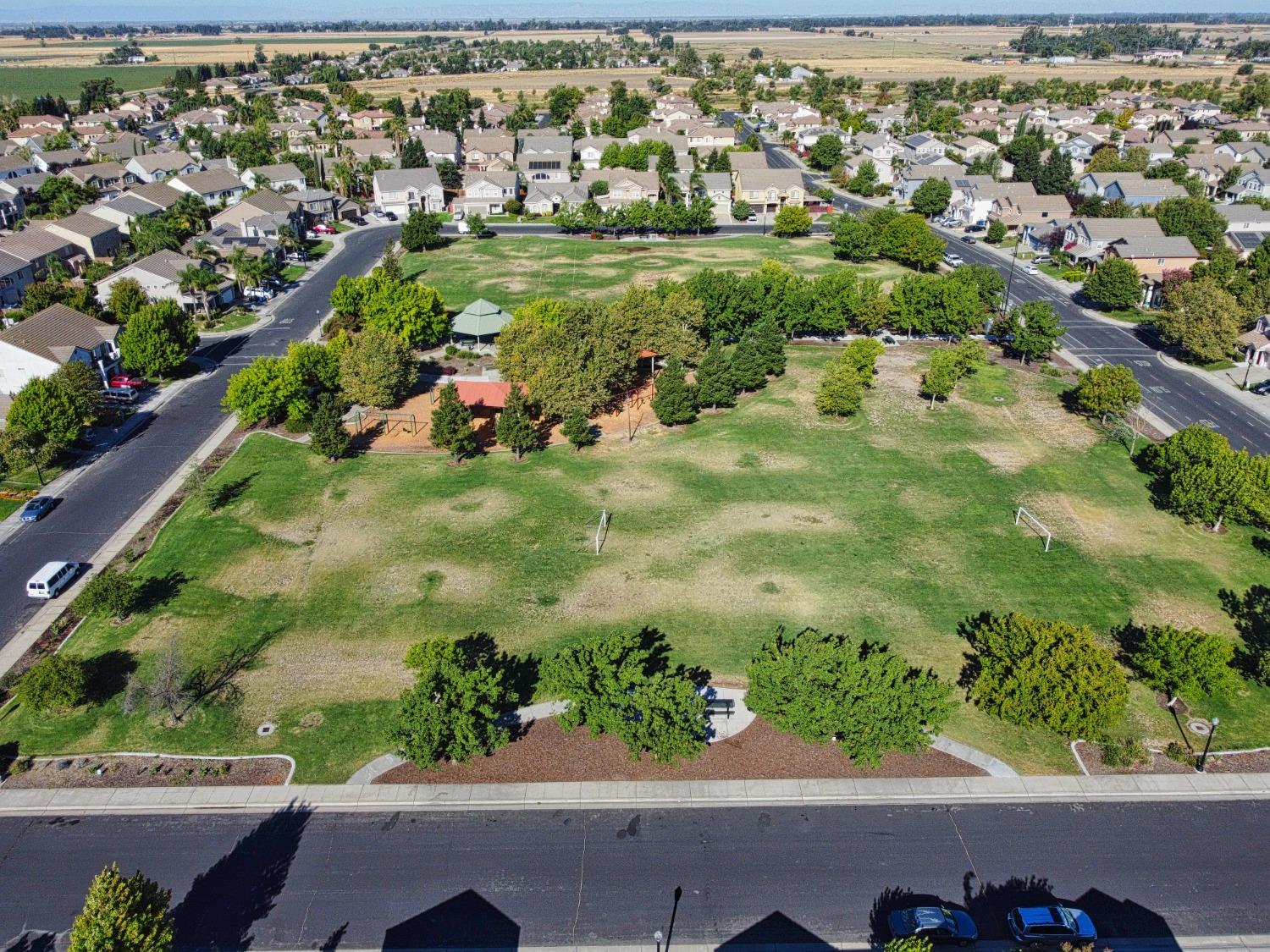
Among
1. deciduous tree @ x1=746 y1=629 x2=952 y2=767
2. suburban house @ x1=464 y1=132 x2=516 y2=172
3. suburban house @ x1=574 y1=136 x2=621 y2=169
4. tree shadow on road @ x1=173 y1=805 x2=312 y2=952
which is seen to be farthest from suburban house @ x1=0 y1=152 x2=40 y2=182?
deciduous tree @ x1=746 y1=629 x2=952 y2=767

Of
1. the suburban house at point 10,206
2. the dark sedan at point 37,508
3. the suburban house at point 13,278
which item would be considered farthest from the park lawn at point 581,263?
the suburban house at point 10,206

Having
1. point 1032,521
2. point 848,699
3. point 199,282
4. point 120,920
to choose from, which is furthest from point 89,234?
point 1032,521

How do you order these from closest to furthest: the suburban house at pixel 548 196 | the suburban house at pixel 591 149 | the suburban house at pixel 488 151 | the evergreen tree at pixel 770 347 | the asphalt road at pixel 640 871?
the asphalt road at pixel 640 871 → the evergreen tree at pixel 770 347 → the suburban house at pixel 548 196 → the suburban house at pixel 488 151 → the suburban house at pixel 591 149

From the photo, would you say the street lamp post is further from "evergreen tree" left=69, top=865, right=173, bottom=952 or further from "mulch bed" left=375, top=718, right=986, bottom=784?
"evergreen tree" left=69, top=865, right=173, bottom=952

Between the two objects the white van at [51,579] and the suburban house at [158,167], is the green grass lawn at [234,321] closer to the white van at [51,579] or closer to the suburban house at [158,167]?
the white van at [51,579]

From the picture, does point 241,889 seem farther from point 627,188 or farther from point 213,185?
point 213,185
